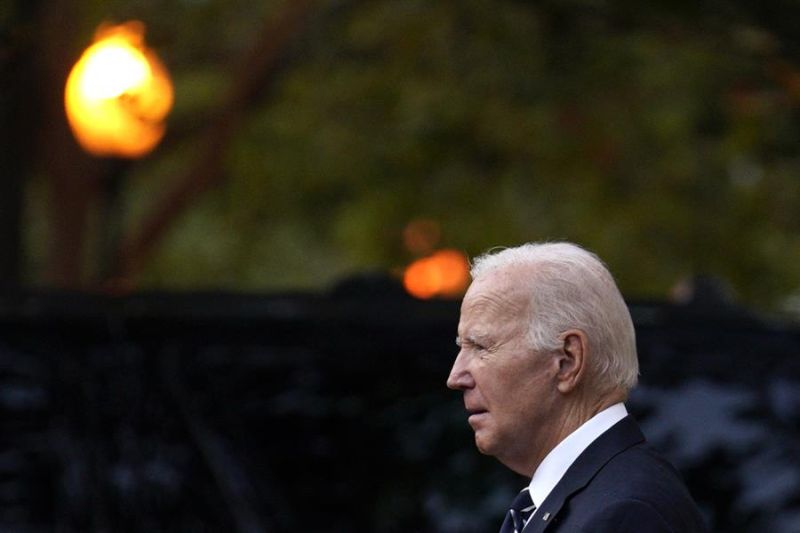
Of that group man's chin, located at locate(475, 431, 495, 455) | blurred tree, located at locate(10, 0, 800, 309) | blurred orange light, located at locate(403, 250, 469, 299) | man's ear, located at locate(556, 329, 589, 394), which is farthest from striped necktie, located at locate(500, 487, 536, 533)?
blurred orange light, located at locate(403, 250, 469, 299)

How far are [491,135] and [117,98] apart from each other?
10.5ft

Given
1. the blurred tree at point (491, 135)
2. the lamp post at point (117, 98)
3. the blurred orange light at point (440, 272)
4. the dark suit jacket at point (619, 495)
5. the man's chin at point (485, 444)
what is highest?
the man's chin at point (485, 444)

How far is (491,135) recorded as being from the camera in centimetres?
1292

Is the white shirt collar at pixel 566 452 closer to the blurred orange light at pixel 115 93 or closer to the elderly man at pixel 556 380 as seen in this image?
the elderly man at pixel 556 380

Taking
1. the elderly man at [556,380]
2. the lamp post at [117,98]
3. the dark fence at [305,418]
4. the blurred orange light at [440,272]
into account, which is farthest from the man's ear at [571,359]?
the blurred orange light at [440,272]

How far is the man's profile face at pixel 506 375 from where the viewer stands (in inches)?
109

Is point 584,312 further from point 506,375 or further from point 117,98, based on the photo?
point 117,98

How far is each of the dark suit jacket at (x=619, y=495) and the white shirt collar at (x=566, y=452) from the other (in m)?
0.01

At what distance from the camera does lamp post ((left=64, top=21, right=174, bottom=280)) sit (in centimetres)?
1055

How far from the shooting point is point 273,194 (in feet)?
48.3

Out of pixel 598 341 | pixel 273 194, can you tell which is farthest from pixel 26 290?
pixel 273 194

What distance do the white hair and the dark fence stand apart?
1.95 meters

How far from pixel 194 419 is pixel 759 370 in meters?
1.58

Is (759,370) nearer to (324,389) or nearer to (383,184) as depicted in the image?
(324,389)
